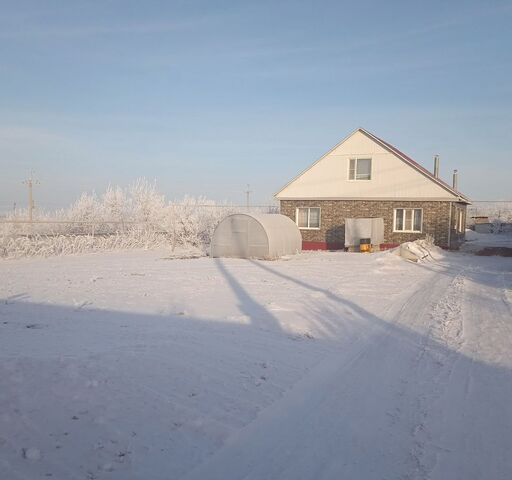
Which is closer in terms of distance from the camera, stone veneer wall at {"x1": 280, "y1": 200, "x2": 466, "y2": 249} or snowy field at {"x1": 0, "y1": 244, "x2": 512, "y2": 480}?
snowy field at {"x1": 0, "y1": 244, "x2": 512, "y2": 480}

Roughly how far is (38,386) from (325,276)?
11.3 metres

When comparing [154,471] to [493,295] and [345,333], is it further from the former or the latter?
[493,295]

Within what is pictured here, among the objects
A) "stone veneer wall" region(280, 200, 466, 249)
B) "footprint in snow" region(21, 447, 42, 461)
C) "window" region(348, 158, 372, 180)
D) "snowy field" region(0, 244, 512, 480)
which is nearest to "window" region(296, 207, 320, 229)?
"stone veneer wall" region(280, 200, 466, 249)

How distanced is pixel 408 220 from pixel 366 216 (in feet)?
7.49

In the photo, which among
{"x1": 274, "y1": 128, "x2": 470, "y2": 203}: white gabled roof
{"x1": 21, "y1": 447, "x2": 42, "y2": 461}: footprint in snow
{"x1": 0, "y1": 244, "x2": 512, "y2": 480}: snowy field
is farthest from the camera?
{"x1": 274, "y1": 128, "x2": 470, "y2": 203}: white gabled roof

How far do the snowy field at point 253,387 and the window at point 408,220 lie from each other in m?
14.6

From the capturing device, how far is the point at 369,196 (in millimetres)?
25609

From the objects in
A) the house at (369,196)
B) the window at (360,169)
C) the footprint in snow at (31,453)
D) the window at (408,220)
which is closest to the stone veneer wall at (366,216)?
the house at (369,196)

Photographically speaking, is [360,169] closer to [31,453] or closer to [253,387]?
[253,387]

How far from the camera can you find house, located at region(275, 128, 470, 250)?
24328 millimetres

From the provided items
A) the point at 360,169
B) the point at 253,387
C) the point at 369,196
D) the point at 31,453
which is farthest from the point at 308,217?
the point at 31,453

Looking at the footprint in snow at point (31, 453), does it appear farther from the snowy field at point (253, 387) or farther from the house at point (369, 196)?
the house at point (369, 196)

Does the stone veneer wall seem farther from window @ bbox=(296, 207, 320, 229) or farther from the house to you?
window @ bbox=(296, 207, 320, 229)

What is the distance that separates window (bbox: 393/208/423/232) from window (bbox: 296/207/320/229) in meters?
4.55
